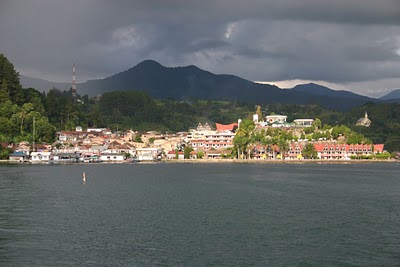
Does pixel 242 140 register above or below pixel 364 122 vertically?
below

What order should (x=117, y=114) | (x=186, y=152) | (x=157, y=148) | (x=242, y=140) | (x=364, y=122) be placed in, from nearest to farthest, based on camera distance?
(x=242, y=140) < (x=186, y=152) < (x=157, y=148) < (x=364, y=122) < (x=117, y=114)

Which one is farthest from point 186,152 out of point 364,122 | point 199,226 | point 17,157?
point 199,226

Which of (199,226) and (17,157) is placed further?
(17,157)

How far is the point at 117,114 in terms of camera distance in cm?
15862

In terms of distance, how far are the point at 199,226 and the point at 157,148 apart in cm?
8740

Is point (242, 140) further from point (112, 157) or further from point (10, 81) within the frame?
point (10, 81)

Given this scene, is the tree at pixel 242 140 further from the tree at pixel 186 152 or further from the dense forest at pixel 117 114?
the dense forest at pixel 117 114

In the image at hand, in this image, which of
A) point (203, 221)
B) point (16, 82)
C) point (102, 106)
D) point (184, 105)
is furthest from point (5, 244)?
point (184, 105)

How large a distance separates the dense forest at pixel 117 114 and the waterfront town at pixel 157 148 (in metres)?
3.97

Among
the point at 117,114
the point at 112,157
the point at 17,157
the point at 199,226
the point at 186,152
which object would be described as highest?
the point at 117,114

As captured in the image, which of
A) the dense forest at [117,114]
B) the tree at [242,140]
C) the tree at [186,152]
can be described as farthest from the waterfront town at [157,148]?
the dense forest at [117,114]

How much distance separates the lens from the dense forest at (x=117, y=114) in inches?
3925

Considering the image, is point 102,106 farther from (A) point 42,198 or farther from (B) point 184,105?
(A) point 42,198

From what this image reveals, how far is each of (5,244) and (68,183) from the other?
28.4 meters
